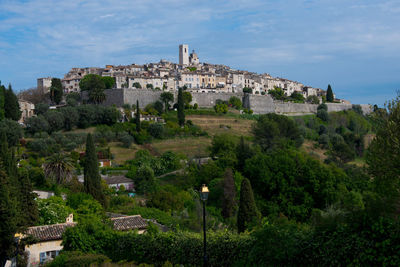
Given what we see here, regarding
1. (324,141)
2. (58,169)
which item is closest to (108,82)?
(324,141)

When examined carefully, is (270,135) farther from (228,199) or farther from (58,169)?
(58,169)

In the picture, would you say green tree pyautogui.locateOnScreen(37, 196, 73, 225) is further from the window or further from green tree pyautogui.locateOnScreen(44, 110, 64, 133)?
green tree pyautogui.locateOnScreen(44, 110, 64, 133)

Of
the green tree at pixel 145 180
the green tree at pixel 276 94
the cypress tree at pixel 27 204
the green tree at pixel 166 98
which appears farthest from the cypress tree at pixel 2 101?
the green tree at pixel 276 94

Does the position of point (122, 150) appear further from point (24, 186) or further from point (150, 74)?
point (150, 74)

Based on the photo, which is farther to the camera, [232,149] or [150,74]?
[150,74]

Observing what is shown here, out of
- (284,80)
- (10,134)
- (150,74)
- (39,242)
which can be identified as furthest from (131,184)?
(284,80)

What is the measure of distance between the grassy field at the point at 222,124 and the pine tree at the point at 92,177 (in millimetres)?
29237

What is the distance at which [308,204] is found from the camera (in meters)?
30.7

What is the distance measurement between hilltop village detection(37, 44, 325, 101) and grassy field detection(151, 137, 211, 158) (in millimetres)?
21516

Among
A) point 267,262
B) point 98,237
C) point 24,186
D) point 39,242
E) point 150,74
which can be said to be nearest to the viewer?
point 267,262

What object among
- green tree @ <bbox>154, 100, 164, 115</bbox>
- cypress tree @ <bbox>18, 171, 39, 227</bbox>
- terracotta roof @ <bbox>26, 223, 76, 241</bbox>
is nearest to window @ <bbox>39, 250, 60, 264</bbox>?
terracotta roof @ <bbox>26, 223, 76, 241</bbox>

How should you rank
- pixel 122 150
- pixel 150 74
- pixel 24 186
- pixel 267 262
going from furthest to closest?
1. pixel 150 74
2. pixel 122 150
3. pixel 24 186
4. pixel 267 262

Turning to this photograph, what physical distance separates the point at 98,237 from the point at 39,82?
74492mm

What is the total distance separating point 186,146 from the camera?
50.7 metres
